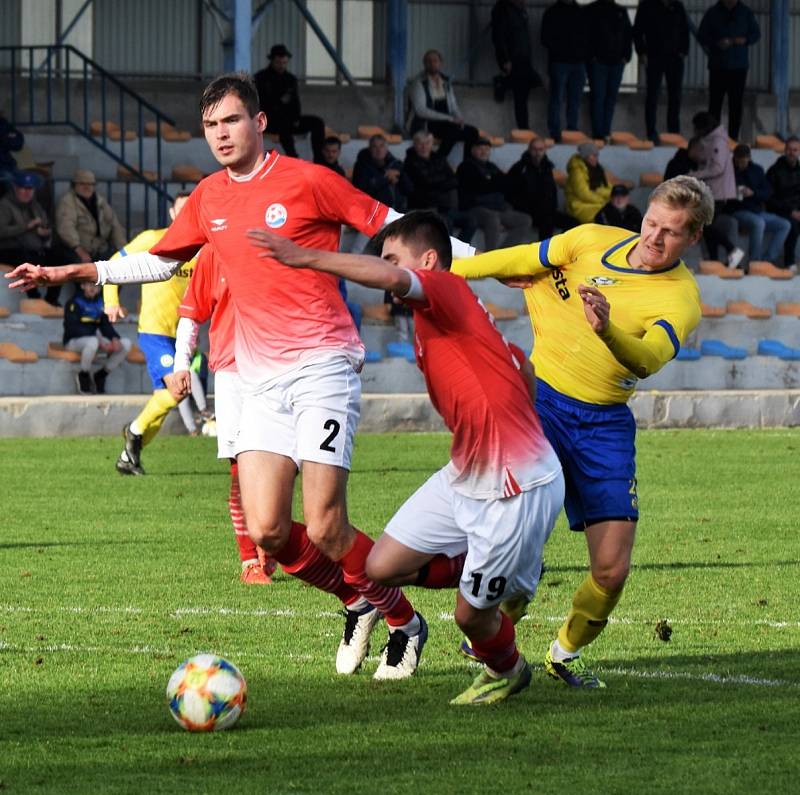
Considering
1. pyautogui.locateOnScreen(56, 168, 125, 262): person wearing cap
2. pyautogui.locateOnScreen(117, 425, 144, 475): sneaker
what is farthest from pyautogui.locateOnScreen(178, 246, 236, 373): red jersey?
pyautogui.locateOnScreen(56, 168, 125, 262): person wearing cap

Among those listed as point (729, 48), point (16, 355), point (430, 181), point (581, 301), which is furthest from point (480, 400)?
point (729, 48)

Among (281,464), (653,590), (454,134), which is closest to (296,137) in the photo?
(454,134)

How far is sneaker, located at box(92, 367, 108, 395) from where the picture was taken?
20928 mm

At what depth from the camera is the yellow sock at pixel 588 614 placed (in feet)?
22.9

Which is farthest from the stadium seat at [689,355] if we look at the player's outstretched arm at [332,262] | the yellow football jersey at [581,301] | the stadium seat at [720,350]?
the player's outstretched arm at [332,262]

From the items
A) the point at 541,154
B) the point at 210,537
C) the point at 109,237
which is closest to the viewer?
the point at 210,537

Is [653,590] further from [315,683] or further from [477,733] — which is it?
[477,733]

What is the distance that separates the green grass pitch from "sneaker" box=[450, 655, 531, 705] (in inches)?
2.4

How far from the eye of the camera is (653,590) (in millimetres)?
9703

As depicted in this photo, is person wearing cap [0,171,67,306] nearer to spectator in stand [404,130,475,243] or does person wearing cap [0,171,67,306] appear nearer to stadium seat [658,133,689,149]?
spectator in stand [404,130,475,243]

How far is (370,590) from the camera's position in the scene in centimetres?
712

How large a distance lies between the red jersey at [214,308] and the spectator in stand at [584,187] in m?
14.7

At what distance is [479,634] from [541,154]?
18.2 meters

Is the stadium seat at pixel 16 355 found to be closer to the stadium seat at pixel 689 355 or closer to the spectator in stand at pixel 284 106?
the spectator in stand at pixel 284 106
